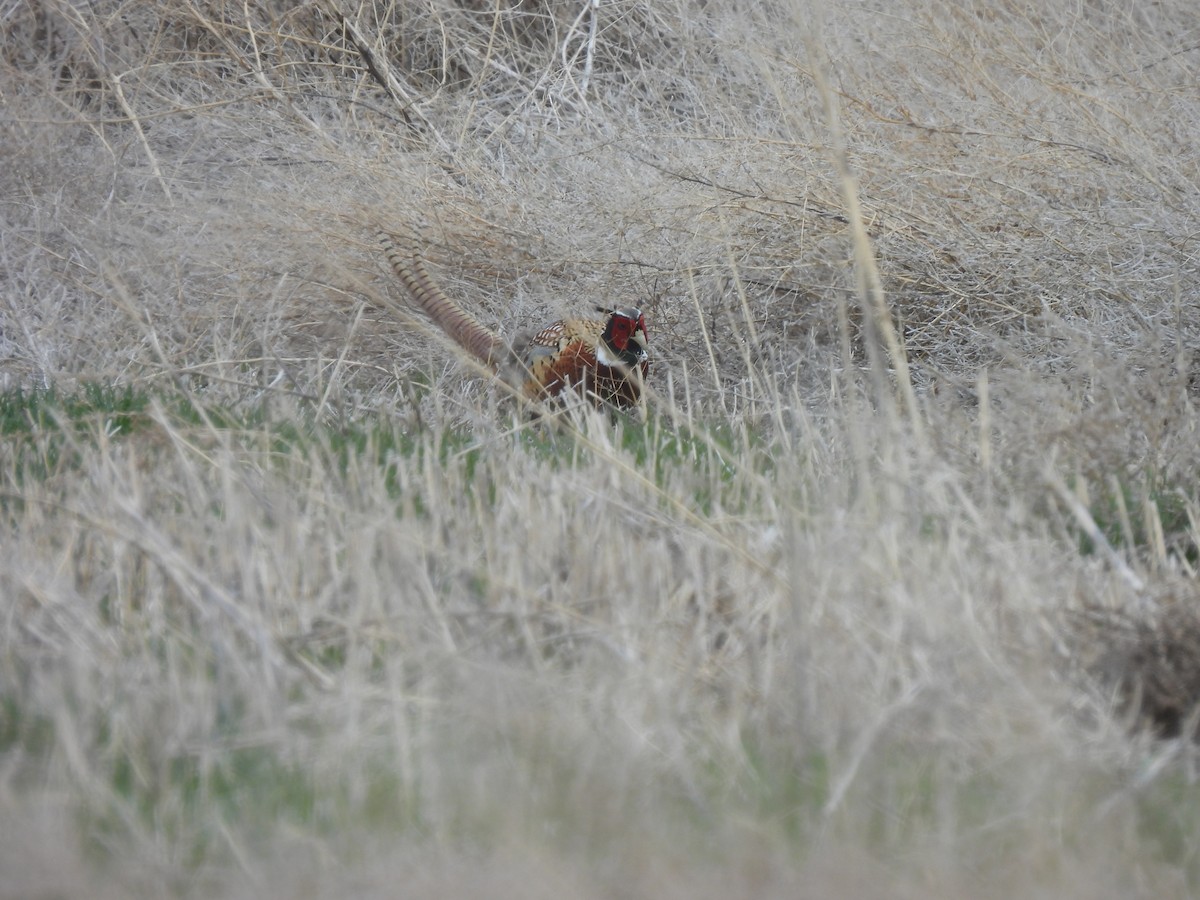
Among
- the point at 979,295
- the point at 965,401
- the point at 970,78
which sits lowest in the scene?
the point at 965,401

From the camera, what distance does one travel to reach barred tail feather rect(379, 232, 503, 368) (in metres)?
3.42

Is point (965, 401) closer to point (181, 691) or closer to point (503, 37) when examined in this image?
point (181, 691)

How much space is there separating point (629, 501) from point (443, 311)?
1.42 meters

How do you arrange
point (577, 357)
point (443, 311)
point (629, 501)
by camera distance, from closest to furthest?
1. point (629, 501)
2. point (577, 357)
3. point (443, 311)

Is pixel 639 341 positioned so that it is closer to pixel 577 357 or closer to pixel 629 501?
pixel 577 357

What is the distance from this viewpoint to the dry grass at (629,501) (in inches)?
54.7

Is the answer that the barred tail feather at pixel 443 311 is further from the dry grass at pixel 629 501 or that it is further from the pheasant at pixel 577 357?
the dry grass at pixel 629 501

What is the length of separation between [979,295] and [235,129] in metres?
3.29

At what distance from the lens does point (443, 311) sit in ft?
11.9

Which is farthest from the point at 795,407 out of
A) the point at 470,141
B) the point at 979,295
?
the point at 470,141

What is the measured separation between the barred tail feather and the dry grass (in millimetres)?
234

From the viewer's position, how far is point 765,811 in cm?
143

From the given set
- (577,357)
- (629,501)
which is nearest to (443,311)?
(577,357)

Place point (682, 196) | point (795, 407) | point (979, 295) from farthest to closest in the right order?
point (682, 196) → point (979, 295) → point (795, 407)
